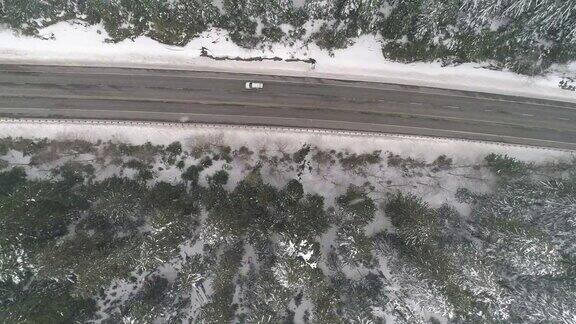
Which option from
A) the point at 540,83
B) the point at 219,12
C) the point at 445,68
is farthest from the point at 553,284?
the point at 219,12

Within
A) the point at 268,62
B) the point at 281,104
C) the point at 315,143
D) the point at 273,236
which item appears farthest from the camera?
the point at 315,143

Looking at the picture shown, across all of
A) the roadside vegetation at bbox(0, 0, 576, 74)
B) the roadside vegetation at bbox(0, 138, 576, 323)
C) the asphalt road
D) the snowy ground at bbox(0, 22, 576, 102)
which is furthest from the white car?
the roadside vegetation at bbox(0, 138, 576, 323)

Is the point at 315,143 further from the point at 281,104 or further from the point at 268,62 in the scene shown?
the point at 268,62

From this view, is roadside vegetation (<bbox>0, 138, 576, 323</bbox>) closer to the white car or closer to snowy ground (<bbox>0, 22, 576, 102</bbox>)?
the white car

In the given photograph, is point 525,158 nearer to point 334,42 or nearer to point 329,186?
point 329,186

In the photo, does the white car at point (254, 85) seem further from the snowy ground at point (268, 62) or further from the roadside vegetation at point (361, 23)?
the roadside vegetation at point (361, 23)

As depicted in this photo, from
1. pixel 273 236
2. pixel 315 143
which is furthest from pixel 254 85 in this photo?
pixel 273 236
